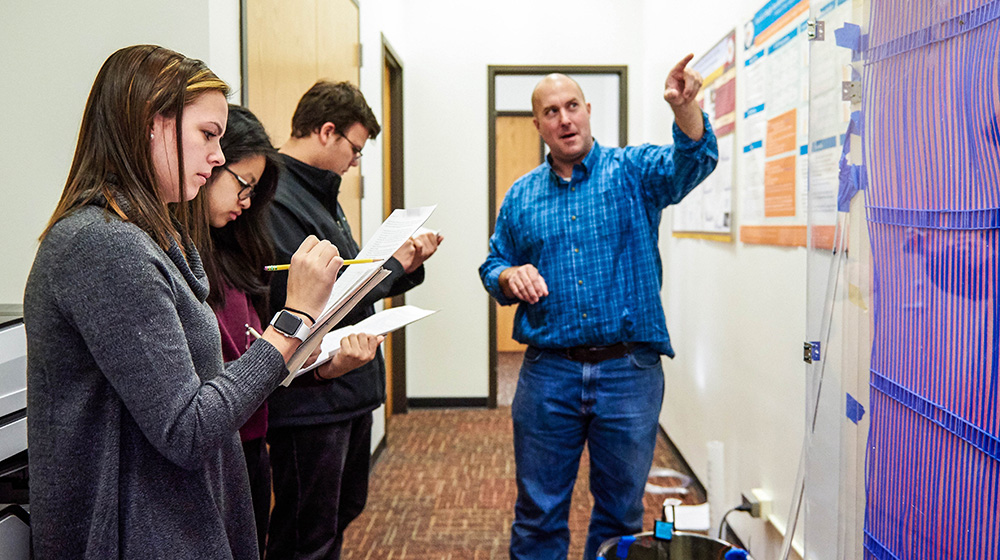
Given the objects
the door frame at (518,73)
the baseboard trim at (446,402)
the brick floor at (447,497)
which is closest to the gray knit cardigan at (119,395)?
the brick floor at (447,497)

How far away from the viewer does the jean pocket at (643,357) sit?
1.70 m

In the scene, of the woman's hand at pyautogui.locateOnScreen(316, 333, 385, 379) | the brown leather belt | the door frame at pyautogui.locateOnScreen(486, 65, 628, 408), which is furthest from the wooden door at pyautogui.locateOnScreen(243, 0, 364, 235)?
the door frame at pyautogui.locateOnScreen(486, 65, 628, 408)

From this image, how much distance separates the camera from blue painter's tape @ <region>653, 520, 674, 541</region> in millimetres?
1514

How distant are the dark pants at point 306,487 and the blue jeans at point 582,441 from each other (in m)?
0.46

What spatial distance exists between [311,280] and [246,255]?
472 mm

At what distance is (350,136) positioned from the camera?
1.64 m

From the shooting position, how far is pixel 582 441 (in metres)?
1.78

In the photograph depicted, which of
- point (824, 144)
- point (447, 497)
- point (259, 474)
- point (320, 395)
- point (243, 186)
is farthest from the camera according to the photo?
point (447, 497)

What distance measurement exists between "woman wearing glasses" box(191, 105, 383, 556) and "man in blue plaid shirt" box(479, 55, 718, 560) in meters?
0.56

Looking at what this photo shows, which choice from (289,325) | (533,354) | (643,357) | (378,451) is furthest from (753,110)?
(378,451)

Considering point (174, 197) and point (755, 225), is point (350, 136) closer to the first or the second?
point (174, 197)

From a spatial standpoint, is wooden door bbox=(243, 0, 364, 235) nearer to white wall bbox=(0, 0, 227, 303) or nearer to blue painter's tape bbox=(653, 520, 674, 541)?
white wall bbox=(0, 0, 227, 303)

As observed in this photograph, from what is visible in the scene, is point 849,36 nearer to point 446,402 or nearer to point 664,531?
point 664,531

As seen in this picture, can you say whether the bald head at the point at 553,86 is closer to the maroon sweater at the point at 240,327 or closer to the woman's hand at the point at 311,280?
the maroon sweater at the point at 240,327
